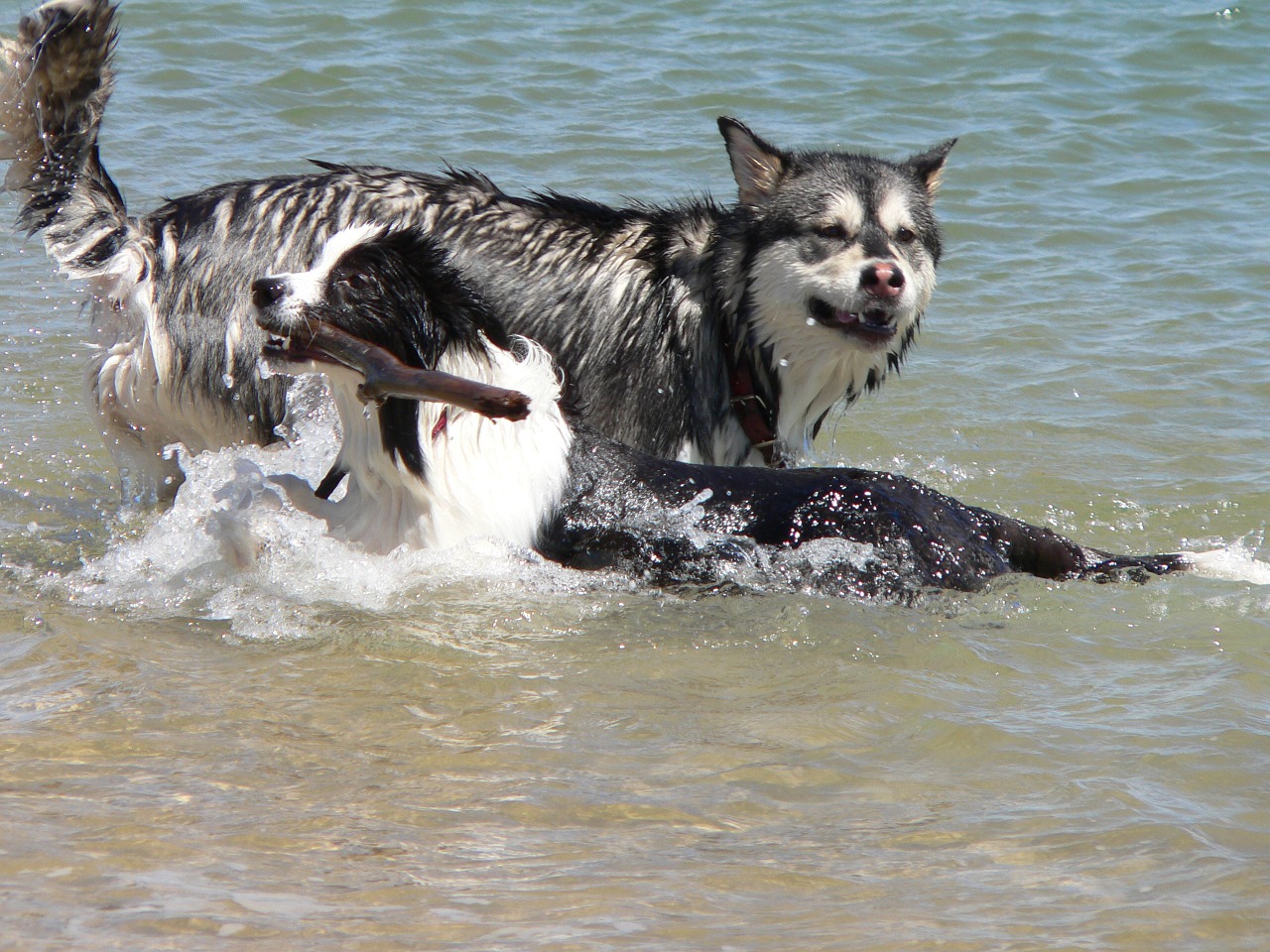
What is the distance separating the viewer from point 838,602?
4375 millimetres

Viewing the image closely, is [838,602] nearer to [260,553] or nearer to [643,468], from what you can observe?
[643,468]

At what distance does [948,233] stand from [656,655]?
5.27 meters

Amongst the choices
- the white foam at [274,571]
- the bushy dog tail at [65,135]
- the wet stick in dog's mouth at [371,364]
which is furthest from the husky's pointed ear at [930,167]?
the bushy dog tail at [65,135]

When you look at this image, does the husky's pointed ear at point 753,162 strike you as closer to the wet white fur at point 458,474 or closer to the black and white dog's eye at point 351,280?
the wet white fur at point 458,474

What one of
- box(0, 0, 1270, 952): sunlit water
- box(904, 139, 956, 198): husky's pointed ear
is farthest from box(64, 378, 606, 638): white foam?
box(904, 139, 956, 198): husky's pointed ear

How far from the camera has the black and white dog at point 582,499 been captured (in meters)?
4.15

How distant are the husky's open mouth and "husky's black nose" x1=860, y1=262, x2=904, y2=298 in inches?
3.5

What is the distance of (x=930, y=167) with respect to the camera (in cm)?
541

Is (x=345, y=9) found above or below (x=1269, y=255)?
above

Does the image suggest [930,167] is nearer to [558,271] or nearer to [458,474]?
[558,271]

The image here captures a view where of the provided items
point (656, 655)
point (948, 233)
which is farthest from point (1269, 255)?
point (656, 655)

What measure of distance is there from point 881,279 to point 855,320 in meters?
0.18

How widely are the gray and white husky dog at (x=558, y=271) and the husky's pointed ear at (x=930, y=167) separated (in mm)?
11

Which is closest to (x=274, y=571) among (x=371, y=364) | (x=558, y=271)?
(x=371, y=364)
